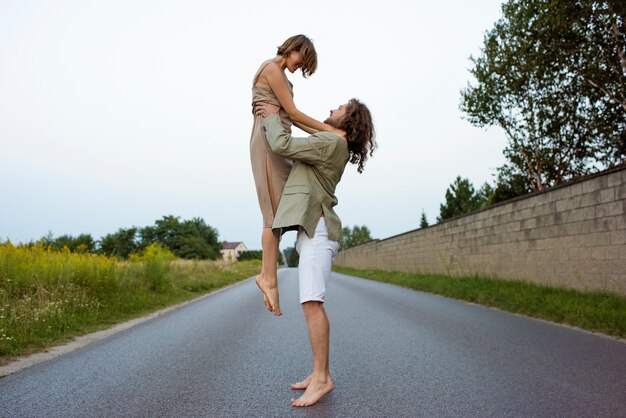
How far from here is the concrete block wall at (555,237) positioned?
785 cm

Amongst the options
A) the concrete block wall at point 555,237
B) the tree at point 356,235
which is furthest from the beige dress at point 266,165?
the tree at point 356,235

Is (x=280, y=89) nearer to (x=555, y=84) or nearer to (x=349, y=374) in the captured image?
(x=349, y=374)

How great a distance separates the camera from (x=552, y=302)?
7.78 meters

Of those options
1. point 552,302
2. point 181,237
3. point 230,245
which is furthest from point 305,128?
point 230,245

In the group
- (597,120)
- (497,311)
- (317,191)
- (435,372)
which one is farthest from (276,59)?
(597,120)

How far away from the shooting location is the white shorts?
2.96 meters

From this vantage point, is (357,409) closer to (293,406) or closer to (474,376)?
(293,406)

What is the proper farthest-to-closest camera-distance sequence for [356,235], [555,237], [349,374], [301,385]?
1. [356,235]
2. [555,237]
3. [349,374]
4. [301,385]

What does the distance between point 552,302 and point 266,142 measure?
642 centimetres

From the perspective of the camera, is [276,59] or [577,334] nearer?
[276,59]

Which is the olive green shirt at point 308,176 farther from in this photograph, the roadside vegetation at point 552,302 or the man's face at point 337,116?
the roadside vegetation at point 552,302

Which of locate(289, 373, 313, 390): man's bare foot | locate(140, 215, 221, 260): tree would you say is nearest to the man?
locate(289, 373, 313, 390): man's bare foot

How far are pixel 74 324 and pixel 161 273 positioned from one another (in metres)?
6.52

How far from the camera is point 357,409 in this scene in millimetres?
2846
